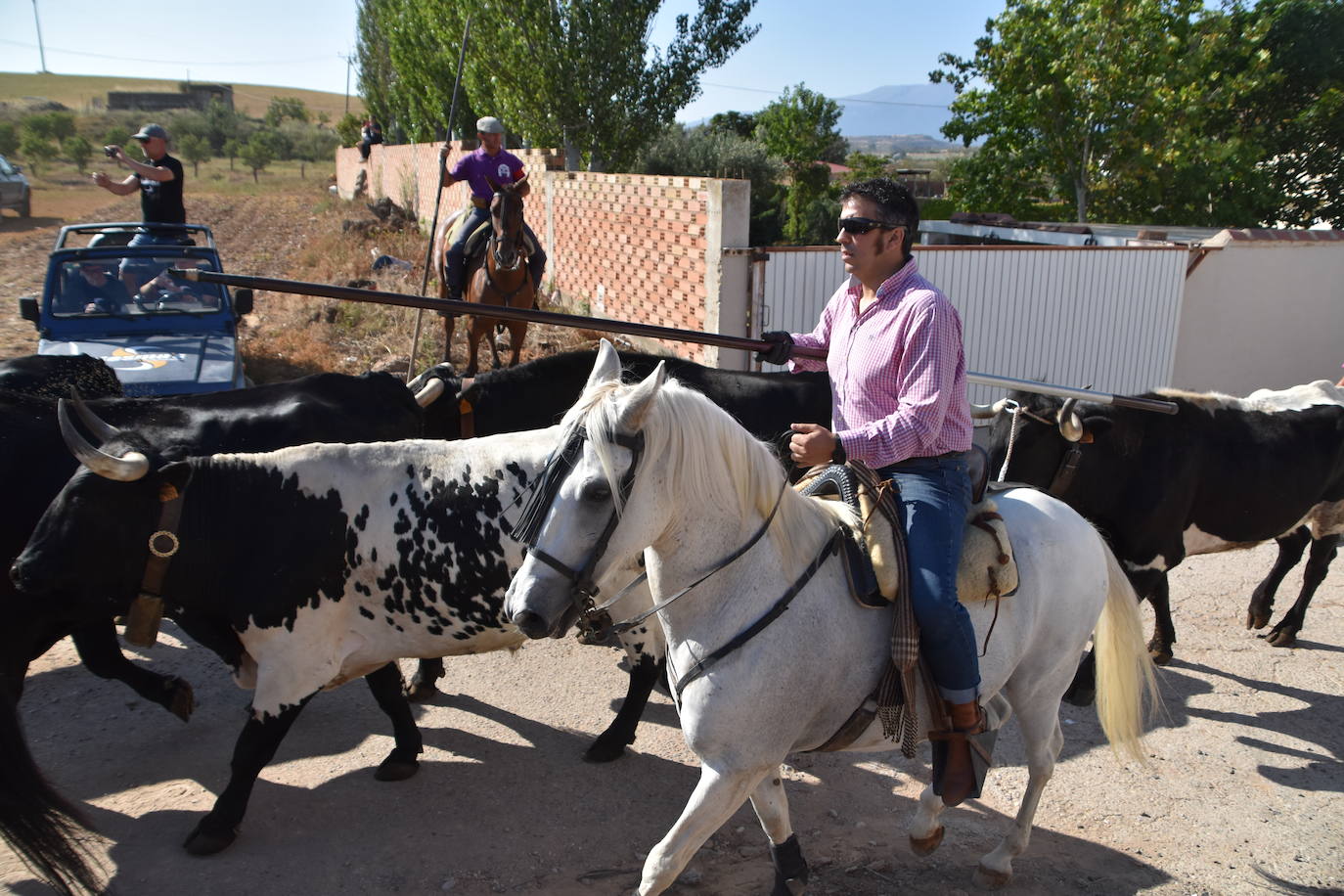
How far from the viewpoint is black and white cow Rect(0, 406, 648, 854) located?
144 inches

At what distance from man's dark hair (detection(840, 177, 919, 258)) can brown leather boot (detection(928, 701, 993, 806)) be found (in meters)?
1.56

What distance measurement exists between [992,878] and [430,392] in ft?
12.4

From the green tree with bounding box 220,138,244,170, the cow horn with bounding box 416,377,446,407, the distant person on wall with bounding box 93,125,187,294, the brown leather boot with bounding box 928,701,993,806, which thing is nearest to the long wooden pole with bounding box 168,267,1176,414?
the cow horn with bounding box 416,377,446,407

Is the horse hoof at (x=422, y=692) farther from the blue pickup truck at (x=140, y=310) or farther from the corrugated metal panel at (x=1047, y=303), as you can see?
the corrugated metal panel at (x=1047, y=303)

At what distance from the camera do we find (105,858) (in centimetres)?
373

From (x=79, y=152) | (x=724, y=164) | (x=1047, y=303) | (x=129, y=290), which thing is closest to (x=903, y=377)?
(x=129, y=290)

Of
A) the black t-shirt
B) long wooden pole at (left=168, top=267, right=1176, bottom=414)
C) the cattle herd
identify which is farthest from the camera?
the black t-shirt

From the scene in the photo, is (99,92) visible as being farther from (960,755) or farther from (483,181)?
(960,755)

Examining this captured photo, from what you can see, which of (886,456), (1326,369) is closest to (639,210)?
(886,456)

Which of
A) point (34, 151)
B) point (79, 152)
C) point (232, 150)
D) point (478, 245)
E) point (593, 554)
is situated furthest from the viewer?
point (232, 150)

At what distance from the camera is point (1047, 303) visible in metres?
11.0

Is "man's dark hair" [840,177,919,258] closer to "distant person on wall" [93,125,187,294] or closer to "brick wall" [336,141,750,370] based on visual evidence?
"brick wall" [336,141,750,370]

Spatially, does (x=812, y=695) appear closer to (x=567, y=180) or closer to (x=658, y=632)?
(x=658, y=632)

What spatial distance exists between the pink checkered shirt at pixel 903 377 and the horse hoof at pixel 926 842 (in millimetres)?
1596
